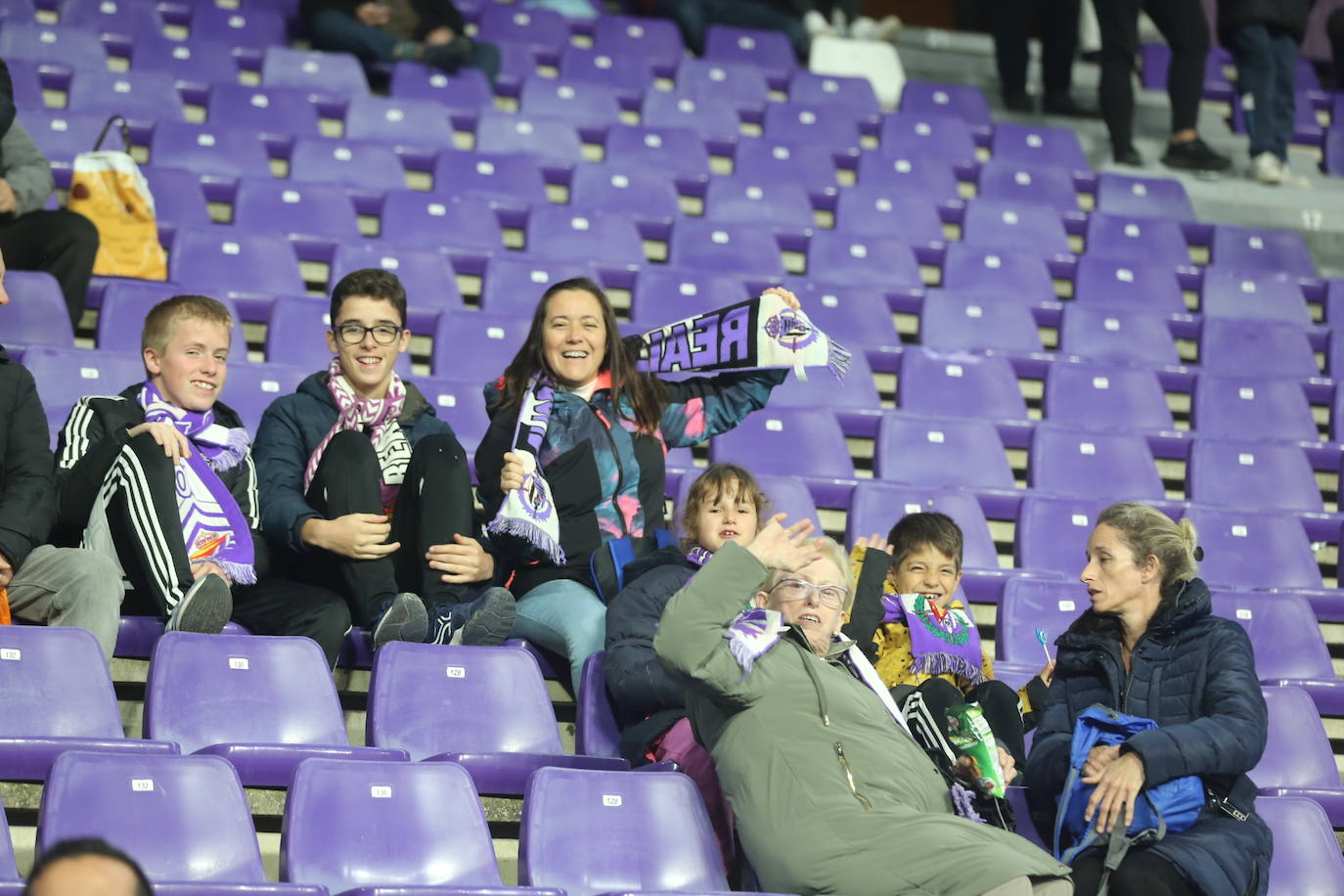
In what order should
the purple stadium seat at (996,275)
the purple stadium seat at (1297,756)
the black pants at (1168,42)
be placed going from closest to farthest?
the purple stadium seat at (1297,756) → the purple stadium seat at (996,275) → the black pants at (1168,42)

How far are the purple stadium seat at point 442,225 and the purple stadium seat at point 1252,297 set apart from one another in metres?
2.44

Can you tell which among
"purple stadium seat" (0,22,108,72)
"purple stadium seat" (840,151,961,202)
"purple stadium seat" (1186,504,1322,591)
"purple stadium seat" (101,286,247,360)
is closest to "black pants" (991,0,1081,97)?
"purple stadium seat" (840,151,961,202)

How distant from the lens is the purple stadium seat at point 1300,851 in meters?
2.91

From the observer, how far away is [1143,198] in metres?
6.54

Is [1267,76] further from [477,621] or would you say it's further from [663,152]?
[477,621]

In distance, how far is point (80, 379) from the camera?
385 cm

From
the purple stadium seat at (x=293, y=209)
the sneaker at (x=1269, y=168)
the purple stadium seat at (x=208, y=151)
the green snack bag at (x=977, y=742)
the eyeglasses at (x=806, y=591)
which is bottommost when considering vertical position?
the green snack bag at (x=977, y=742)

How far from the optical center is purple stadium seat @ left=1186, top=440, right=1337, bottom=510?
4.68 meters

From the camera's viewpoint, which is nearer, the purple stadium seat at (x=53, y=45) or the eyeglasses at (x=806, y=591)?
the eyeglasses at (x=806, y=591)

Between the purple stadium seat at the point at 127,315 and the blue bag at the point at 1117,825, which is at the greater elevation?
the purple stadium seat at the point at 127,315

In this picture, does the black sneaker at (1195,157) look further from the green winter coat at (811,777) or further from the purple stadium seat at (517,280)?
the green winter coat at (811,777)

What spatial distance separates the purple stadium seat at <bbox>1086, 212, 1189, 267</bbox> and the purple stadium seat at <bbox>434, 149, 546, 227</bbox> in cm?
201

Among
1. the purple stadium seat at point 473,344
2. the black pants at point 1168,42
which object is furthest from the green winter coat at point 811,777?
the black pants at point 1168,42

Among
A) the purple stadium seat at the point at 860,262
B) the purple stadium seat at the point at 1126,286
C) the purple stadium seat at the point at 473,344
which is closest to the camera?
the purple stadium seat at the point at 473,344
